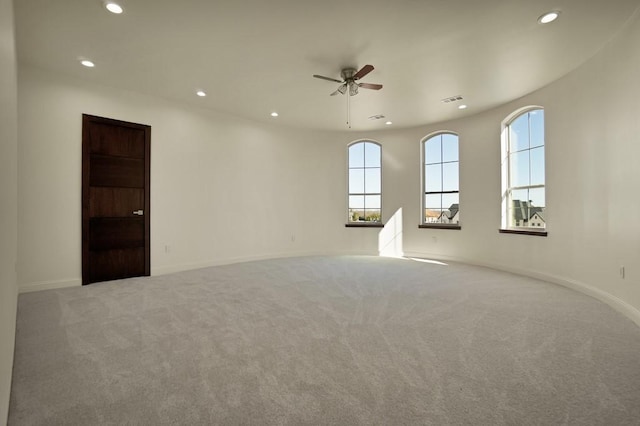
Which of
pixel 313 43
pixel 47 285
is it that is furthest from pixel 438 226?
pixel 47 285

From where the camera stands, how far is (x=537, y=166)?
15.4ft

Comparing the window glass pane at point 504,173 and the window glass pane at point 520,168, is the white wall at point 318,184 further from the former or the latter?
the window glass pane at point 520,168

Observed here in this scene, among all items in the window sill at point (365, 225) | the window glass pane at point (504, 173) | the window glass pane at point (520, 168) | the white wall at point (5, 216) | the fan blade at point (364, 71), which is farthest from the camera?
the window sill at point (365, 225)

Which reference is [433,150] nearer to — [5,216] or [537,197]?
[537,197]

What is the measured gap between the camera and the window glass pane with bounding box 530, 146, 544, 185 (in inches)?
182

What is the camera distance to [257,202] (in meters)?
6.29

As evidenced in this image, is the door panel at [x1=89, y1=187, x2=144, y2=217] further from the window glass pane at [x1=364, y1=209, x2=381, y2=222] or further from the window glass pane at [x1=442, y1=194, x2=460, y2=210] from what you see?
the window glass pane at [x1=442, y1=194, x2=460, y2=210]

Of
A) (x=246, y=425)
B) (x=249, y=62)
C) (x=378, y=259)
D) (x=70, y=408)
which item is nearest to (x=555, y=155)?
(x=378, y=259)

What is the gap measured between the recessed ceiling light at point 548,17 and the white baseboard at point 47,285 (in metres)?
6.15

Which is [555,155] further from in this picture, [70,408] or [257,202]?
[70,408]

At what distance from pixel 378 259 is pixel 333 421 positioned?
16.5 feet

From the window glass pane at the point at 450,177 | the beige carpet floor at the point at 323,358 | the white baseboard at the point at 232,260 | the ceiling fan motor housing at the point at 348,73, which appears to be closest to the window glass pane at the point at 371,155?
the window glass pane at the point at 450,177

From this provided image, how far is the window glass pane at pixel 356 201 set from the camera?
723 cm

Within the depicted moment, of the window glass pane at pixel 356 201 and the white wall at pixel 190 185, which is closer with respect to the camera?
the white wall at pixel 190 185
